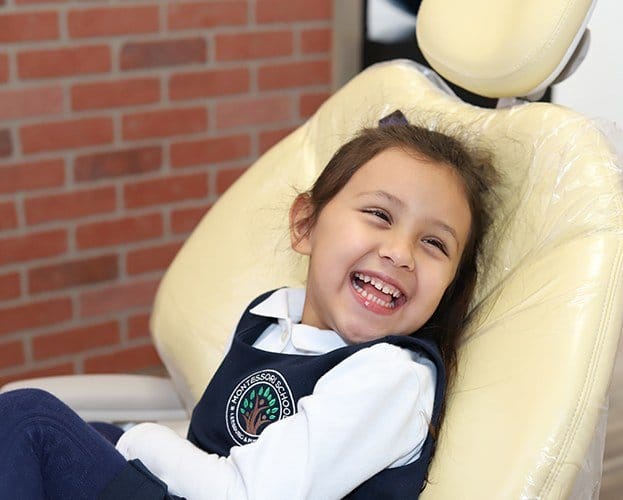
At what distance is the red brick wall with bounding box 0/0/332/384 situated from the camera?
2309mm

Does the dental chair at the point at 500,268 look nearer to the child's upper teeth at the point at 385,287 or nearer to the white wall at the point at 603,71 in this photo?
the child's upper teeth at the point at 385,287

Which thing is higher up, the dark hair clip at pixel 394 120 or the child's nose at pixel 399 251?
the dark hair clip at pixel 394 120

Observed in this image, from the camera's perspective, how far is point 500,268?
1265mm

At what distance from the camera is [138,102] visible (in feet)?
7.97

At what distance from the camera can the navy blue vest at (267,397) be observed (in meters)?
1.13

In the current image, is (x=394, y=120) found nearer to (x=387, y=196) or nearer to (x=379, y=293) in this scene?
(x=387, y=196)

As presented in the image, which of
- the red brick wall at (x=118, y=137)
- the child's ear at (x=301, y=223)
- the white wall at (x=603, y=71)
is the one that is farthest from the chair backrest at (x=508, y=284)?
the red brick wall at (x=118, y=137)

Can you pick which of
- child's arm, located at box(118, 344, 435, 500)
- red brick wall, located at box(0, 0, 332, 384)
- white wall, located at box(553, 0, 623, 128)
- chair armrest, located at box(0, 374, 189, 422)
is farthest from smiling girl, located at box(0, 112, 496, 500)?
red brick wall, located at box(0, 0, 332, 384)

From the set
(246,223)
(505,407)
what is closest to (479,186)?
(505,407)

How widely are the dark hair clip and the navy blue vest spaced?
28cm

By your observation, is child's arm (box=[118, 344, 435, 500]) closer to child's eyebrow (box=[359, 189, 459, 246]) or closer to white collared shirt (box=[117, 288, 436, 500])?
white collared shirt (box=[117, 288, 436, 500])

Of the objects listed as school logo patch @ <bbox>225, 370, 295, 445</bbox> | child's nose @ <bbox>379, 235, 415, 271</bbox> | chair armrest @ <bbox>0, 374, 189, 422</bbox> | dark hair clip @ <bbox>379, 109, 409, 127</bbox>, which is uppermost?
dark hair clip @ <bbox>379, 109, 409, 127</bbox>

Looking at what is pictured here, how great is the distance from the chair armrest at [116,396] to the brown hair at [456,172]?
434 millimetres

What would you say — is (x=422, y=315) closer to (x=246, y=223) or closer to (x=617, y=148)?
(x=617, y=148)
